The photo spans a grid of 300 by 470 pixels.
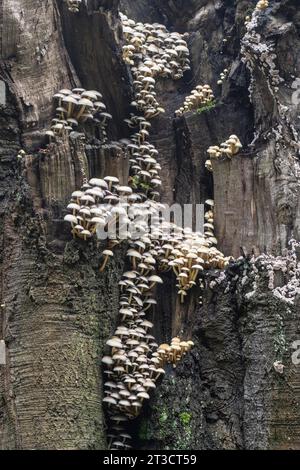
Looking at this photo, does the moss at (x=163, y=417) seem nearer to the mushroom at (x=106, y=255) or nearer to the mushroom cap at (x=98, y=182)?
the mushroom at (x=106, y=255)

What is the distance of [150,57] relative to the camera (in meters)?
12.5

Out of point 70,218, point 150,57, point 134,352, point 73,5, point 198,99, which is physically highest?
point 73,5

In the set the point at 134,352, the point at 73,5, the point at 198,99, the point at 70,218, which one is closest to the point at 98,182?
the point at 70,218

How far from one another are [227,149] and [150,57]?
270cm

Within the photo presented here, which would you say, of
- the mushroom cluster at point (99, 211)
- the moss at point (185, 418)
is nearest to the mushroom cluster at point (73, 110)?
the mushroom cluster at point (99, 211)

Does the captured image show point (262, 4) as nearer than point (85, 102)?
No

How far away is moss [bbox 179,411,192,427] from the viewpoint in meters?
9.48

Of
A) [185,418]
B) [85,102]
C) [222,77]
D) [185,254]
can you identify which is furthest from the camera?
[222,77]

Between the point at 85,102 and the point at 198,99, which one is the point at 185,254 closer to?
the point at 85,102

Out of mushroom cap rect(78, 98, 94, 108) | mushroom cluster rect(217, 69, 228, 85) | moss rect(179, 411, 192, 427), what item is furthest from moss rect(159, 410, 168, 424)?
mushroom cluster rect(217, 69, 228, 85)

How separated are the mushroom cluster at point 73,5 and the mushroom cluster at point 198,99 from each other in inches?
89.3

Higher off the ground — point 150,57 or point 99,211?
point 150,57

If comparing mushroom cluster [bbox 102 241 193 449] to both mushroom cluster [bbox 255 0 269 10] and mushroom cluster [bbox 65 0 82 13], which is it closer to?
mushroom cluster [bbox 65 0 82 13]

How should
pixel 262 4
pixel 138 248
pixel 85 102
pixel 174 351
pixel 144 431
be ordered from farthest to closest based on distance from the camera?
pixel 262 4
pixel 85 102
pixel 138 248
pixel 174 351
pixel 144 431
